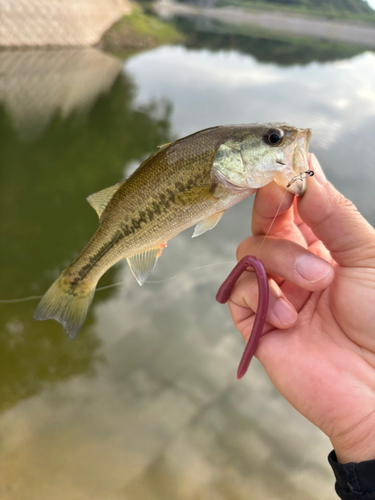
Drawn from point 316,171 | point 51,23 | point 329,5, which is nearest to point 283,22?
point 329,5

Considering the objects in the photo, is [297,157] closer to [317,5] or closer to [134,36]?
[134,36]

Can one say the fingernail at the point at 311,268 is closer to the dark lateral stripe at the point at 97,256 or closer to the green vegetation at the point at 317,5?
the dark lateral stripe at the point at 97,256

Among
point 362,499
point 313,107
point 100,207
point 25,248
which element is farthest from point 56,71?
point 362,499

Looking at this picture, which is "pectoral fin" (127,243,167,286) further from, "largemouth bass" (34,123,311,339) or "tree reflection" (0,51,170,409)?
"tree reflection" (0,51,170,409)

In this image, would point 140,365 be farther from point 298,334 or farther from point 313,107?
point 313,107

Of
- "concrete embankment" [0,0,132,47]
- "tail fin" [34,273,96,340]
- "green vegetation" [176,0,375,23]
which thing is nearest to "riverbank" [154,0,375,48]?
"green vegetation" [176,0,375,23]

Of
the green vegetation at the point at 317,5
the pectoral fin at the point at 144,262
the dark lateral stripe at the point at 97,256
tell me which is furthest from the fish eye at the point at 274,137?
the green vegetation at the point at 317,5
